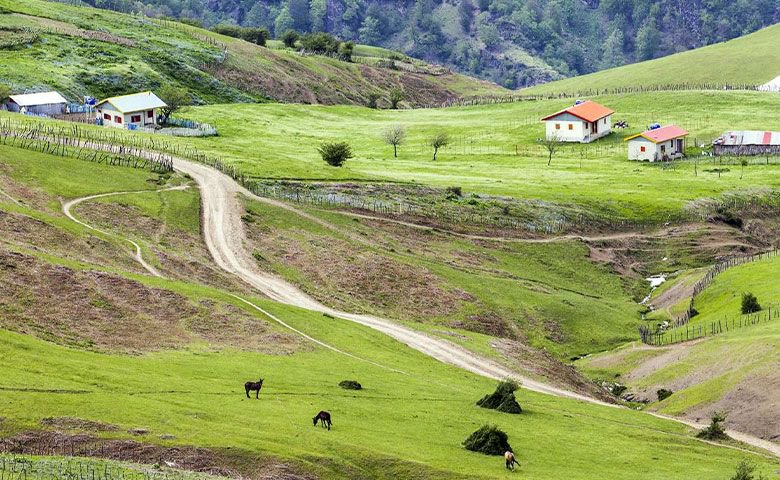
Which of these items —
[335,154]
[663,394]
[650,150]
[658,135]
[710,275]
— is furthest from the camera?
[658,135]

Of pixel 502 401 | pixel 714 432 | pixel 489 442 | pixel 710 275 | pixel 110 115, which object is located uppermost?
pixel 110 115

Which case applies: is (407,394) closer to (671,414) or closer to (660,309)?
(671,414)

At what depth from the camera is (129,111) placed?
19125cm

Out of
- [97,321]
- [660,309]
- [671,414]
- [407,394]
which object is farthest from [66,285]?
[660,309]

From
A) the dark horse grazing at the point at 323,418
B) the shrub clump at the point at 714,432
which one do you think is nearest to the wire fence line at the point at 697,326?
the shrub clump at the point at 714,432

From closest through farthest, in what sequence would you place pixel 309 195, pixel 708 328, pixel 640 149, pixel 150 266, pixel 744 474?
pixel 744 474 < pixel 150 266 < pixel 708 328 < pixel 309 195 < pixel 640 149

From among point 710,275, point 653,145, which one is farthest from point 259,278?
point 653,145

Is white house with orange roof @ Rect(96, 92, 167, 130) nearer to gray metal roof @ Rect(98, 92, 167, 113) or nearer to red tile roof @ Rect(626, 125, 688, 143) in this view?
gray metal roof @ Rect(98, 92, 167, 113)

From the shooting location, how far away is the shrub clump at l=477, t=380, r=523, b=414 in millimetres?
78250

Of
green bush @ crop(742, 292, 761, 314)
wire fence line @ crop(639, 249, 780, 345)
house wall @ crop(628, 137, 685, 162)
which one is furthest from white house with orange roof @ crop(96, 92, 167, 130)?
green bush @ crop(742, 292, 761, 314)

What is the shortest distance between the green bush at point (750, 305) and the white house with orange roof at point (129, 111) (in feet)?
364

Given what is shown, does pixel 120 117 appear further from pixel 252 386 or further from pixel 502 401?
pixel 252 386

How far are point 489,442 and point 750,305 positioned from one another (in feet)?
157

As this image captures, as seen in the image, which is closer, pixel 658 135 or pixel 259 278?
pixel 259 278
